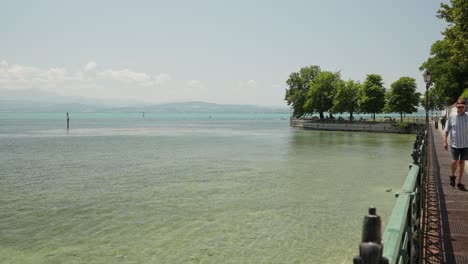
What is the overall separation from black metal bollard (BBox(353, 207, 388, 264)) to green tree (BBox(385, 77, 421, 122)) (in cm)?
8729

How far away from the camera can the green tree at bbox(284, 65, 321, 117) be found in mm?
109750

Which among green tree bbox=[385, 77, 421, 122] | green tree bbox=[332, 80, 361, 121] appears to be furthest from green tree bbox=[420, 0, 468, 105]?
green tree bbox=[332, 80, 361, 121]

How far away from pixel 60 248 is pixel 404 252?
11.1 m

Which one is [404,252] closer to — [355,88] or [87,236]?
[87,236]

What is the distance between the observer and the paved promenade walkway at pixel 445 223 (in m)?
6.00

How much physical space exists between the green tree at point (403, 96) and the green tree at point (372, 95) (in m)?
4.44

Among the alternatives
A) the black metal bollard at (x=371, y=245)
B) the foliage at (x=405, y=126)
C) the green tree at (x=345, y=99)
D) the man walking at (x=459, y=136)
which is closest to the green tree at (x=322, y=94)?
the green tree at (x=345, y=99)

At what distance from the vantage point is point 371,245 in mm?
2084

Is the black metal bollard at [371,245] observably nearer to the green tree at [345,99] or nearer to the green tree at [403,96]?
the green tree at [403,96]

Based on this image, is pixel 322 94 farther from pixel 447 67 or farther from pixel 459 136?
pixel 459 136

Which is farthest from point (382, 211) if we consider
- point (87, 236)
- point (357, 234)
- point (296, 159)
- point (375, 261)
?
point (296, 159)

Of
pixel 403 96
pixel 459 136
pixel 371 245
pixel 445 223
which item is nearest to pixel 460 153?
pixel 459 136

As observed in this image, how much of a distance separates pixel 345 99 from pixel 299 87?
78.8 feet

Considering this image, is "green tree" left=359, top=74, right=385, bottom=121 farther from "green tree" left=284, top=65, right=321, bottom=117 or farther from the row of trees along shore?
"green tree" left=284, top=65, right=321, bottom=117
